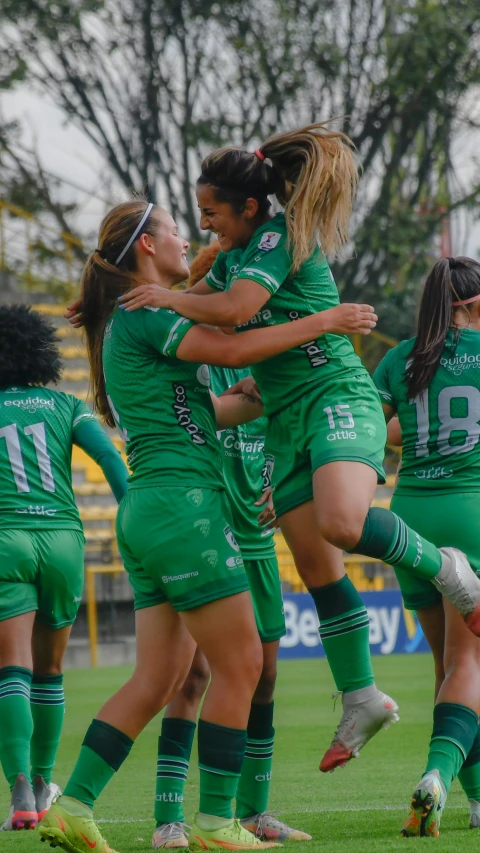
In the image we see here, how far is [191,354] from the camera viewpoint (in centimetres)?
423

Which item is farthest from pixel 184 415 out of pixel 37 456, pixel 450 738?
pixel 37 456

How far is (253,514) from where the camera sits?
5.24 metres

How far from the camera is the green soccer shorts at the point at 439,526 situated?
4848mm

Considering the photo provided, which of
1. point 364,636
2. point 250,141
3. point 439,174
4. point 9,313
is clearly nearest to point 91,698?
point 9,313

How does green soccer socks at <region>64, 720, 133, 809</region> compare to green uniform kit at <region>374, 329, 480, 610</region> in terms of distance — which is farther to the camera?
green uniform kit at <region>374, 329, 480, 610</region>

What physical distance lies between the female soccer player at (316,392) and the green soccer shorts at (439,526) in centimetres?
30

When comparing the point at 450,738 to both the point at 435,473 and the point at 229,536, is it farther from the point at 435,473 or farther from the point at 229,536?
the point at 229,536

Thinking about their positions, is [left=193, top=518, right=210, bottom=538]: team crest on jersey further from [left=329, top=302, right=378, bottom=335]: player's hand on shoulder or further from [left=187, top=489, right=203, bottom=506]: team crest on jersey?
[left=329, top=302, right=378, bottom=335]: player's hand on shoulder

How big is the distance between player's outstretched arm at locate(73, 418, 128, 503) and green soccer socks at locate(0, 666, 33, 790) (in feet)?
3.02

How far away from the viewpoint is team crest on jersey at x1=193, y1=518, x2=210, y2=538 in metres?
4.17

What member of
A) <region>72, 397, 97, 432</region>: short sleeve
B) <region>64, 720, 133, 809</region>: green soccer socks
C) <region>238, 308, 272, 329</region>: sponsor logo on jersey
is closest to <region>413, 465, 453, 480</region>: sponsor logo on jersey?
<region>238, 308, 272, 329</region>: sponsor logo on jersey

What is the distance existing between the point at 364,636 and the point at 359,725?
0.33m

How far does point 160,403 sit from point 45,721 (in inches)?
88.2

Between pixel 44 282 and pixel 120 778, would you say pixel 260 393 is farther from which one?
pixel 44 282
